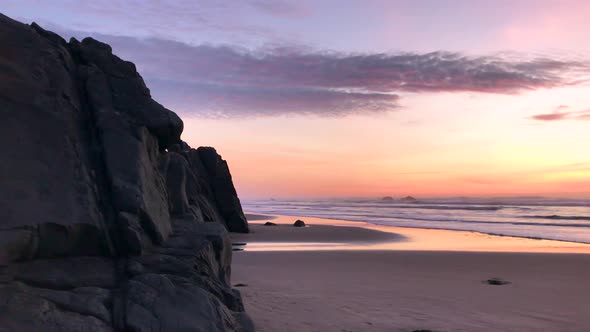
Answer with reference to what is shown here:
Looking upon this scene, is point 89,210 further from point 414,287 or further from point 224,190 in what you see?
point 224,190

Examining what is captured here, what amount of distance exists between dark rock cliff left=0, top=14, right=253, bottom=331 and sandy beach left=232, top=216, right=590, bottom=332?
215 centimetres

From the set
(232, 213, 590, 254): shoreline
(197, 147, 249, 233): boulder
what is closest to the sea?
(232, 213, 590, 254): shoreline

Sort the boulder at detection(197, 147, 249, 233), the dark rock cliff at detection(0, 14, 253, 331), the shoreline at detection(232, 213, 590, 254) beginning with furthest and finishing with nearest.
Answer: the boulder at detection(197, 147, 249, 233) < the shoreline at detection(232, 213, 590, 254) < the dark rock cliff at detection(0, 14, 253, 331)

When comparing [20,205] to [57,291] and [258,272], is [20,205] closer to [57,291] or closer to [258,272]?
[57,291]

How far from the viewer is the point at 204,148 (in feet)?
108

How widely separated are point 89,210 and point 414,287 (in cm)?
913

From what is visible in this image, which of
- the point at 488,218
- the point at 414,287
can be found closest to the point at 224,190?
the point at 414,287

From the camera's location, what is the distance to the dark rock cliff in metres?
6.03

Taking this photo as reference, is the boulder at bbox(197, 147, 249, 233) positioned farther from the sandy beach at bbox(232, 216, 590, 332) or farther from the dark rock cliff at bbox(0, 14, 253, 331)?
the dark rock cliff at bbox(0, 14, 253, 331)

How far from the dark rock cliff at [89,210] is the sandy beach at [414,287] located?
7.06ft

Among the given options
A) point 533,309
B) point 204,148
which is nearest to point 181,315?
point 533,309

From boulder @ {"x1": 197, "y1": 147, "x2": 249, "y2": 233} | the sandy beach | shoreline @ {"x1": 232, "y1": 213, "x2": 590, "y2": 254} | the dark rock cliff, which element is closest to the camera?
the dark rock cliff

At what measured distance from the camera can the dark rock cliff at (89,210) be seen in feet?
19.8

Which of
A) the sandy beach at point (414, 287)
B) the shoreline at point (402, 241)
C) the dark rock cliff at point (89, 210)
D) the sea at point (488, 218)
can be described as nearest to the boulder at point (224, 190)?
the shoreline at point (402, 241)
